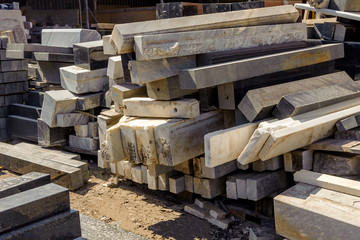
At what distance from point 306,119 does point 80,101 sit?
3551 mm

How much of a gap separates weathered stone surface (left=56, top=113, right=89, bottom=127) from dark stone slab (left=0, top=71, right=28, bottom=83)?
7.26 feet

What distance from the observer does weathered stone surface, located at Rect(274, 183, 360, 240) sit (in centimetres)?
299

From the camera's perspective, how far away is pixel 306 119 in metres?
3.88

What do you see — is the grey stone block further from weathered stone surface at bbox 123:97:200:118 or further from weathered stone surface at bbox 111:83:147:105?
weathered stone surface at bbox 123:97:200:118

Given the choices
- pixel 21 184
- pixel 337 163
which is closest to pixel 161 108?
pixel 21 184

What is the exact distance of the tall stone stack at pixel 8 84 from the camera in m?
7.91

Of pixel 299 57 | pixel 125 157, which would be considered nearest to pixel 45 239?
pixel 125 157

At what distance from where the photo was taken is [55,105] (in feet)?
20.5

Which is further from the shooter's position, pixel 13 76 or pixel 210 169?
pixel 13 76

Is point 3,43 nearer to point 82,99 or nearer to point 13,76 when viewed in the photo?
point 13,76

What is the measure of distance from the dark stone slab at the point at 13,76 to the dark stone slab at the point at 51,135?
5.67 feet

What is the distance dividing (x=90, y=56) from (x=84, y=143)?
49.9 inches

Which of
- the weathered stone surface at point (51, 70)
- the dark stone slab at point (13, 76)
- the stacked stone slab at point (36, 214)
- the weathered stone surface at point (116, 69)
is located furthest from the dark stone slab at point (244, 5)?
the dark stone slab at point (13, 76)

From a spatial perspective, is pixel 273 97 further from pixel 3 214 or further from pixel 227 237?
pixel 3 214
